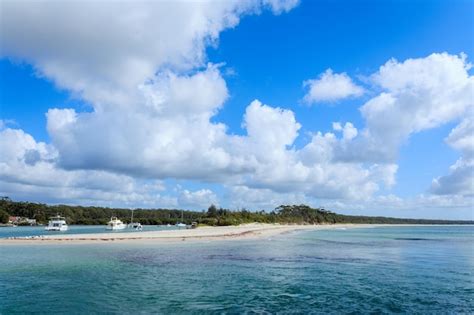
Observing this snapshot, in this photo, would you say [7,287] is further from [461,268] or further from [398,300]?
[461,268]

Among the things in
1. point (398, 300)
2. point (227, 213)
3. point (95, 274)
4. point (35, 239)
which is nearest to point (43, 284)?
point (95, 274)

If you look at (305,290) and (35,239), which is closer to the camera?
(305,290)

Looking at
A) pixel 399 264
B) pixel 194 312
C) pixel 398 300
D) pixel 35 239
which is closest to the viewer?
pixel 194 312

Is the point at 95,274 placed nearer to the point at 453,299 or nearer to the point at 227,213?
the point at 453,299

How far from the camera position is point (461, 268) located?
3619cm

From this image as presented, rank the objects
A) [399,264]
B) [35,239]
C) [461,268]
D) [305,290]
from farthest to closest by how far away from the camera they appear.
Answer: [35,239] → [399,264] → [461,268] → [305,290]

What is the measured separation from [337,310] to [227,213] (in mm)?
154136

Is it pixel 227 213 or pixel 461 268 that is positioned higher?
pixel 227 213

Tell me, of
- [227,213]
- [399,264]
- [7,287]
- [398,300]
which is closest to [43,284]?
→ [7,287]

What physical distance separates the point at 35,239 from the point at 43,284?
4315cm

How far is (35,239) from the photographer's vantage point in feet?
214

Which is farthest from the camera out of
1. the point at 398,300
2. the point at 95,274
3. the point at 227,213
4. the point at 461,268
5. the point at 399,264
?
A: the point at 227,213

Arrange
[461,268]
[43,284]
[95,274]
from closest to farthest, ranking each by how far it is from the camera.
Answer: [43,284]
[95,274]
[461,268]

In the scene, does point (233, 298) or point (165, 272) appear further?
point (165, 272)
